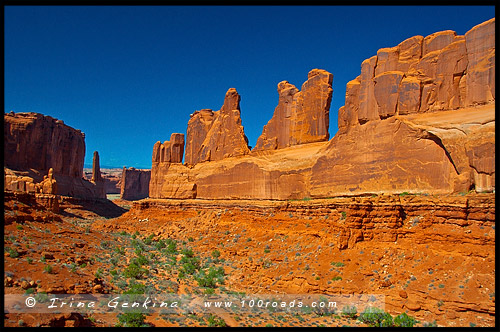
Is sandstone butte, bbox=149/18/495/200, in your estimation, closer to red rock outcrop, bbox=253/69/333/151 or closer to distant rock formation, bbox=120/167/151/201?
red rock outcrop, bbox=253/69/333/151

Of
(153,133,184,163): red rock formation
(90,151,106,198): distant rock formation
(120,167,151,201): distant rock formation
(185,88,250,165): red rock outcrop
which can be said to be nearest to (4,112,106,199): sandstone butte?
(90,151,106,198): distant rock formation

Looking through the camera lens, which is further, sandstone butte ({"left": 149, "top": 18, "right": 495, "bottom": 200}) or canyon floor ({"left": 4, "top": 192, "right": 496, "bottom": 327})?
sandstone butte ({"left": 149, "top": 18, "right": 495, "bottom": 200})

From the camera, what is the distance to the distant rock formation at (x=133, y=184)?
346 ft

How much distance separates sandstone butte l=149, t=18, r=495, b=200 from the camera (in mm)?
17641

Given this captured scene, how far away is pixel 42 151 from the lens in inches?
2717

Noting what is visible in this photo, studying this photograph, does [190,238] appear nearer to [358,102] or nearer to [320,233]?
[320,233]

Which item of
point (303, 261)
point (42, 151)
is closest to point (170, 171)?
point (303, 261)

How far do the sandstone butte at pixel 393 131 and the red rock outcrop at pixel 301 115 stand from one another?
0.07m

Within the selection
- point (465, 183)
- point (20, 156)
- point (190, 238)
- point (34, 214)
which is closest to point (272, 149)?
point (190, 238)

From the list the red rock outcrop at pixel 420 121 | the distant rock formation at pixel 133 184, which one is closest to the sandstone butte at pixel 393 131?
the red rock outcrop at pixel 420 121

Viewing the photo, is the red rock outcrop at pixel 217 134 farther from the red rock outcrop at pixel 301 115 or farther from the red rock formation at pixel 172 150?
the red rock outcrop at pixel 301 115

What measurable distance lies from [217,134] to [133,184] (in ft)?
253

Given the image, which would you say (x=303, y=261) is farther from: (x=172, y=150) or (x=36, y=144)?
(x=36, y=144)

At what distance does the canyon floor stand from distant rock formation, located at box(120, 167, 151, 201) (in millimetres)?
80474
